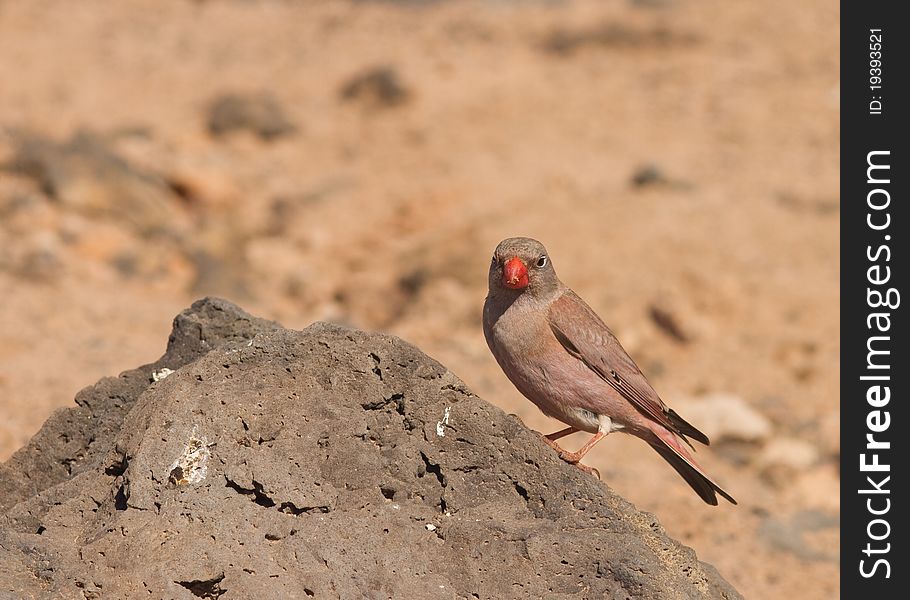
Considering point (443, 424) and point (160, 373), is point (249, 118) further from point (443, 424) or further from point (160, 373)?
point (443, 424)

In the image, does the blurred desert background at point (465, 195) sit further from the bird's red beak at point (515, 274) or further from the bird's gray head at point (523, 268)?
the bird's red beak at point (515, 274)

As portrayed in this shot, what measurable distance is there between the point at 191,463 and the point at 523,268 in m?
1.79

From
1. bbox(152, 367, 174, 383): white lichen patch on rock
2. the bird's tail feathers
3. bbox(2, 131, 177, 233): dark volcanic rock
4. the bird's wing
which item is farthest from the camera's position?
bbox(2, 131, 177, 233): dark volcanic rock

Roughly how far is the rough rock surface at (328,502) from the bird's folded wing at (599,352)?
820 mm

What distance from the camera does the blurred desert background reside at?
11.0 metres

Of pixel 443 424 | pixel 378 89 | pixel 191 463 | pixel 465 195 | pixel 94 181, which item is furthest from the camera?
pixel 378 89

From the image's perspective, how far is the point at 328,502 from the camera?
4.65 metres

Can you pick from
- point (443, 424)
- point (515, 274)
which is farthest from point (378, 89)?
point (443, 424)

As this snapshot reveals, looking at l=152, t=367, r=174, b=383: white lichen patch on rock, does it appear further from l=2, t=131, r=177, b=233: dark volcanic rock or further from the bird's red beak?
l=2, t=131, r=177, b=233: dark volcanic rock

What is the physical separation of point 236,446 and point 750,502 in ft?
20.8

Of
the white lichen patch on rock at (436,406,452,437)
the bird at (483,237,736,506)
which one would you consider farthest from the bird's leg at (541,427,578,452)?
the white lichen patch on rock at (436,406,452,437)

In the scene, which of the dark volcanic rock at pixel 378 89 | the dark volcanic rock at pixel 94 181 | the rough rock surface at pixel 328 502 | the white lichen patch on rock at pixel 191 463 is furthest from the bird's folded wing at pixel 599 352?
the dark volcanic rock at pixel 378 89

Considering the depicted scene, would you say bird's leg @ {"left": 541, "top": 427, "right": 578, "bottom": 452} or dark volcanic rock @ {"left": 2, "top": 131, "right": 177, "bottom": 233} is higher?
dark volcanic rock @ {"left": 2, "top": 131, "right": 177, "bottom": 233}
